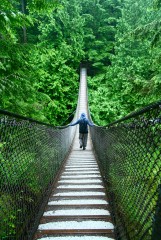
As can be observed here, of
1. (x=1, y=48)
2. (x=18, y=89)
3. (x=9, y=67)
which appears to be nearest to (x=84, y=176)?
(x=18, y=89)

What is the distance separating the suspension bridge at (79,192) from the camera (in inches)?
48.8

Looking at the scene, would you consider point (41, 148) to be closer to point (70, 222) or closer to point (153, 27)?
point (70, 222)

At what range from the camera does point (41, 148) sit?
2650 millimetres

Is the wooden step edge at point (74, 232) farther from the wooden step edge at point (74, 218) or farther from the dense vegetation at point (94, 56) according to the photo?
the dense vegetation at point (94, 56)

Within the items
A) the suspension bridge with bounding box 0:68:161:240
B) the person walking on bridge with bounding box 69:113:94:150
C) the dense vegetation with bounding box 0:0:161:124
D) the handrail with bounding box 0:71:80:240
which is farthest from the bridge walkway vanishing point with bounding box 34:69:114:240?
the dense vegetation with bounding box 0:0:161:124

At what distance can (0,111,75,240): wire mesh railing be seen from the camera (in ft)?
4.90

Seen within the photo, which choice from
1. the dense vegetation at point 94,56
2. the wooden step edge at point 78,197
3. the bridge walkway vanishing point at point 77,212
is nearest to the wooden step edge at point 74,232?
the bridge walkway vanishing point at point 77,212

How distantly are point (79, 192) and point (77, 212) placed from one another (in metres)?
0.63

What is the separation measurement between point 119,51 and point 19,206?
50.2ft

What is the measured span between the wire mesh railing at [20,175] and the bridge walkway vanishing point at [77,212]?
158 millimetres

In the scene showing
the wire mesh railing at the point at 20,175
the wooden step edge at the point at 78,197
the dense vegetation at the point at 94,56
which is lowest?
the wooden step edge at the point at 78,197

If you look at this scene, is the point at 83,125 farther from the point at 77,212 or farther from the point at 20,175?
the point at 20,175

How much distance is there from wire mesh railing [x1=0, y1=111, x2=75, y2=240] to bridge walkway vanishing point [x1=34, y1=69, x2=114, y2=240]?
0.52ft

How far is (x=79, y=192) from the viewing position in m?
3.14
